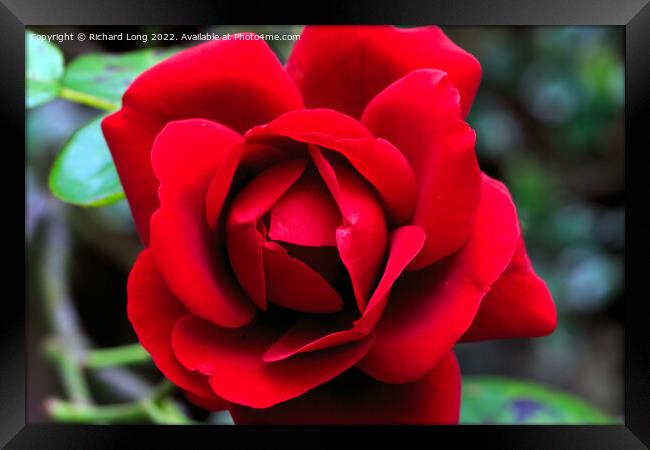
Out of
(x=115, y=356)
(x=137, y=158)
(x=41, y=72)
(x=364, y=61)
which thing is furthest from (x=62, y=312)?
(x=364, y=61)

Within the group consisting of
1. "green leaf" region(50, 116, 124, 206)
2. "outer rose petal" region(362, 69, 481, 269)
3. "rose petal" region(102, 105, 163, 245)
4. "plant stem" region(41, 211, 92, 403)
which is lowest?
"plant stem" region(41, 211, 92, 403)

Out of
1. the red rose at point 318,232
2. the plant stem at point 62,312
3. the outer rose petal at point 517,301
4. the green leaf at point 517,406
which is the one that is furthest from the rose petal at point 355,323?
the plant stem at point 62,312

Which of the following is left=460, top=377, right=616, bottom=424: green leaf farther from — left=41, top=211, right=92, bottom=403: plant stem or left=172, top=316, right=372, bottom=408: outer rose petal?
left=41, top=211, right=92, bottom=403: plant stem

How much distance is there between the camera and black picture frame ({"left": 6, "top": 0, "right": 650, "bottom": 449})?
0.76 metres

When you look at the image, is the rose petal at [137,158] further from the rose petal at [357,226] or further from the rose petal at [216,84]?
the rose petal at [357,226]

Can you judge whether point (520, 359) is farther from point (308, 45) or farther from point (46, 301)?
point (308, 45)

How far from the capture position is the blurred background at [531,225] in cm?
126

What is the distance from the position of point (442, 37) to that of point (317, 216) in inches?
8.6

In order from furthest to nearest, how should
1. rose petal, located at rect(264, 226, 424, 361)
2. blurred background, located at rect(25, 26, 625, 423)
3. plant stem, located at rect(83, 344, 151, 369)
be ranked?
blurred background, located at rect(25, 26, 625, 423)
plant stem, located at rect(83, 344, 151, 369)
rose petal, located at rect(264, 226, 424, 361)

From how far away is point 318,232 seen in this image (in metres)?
0.54

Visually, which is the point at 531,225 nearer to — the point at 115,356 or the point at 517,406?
the point at 517,406

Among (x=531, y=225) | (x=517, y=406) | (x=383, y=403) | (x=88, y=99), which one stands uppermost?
(x=88, y=99)

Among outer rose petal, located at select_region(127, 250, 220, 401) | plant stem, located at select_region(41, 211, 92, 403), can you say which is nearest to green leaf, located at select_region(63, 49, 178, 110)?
outer rose petal, located at select_region(127, 250, 220, 401)

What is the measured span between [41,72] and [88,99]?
94 mm
